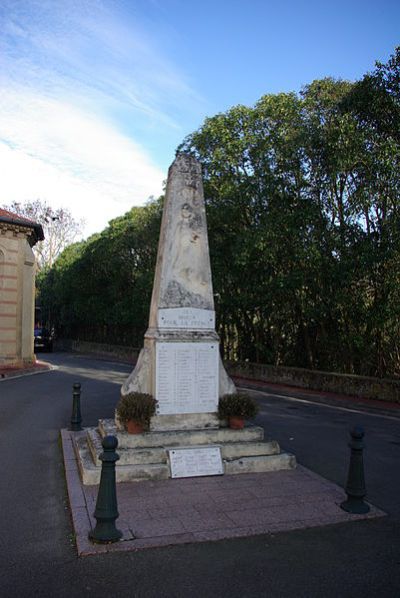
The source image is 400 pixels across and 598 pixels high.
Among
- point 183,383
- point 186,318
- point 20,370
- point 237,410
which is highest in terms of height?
point 186,318

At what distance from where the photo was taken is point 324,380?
684 inches

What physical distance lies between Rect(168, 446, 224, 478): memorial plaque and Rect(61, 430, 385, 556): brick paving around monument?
0.31 feet

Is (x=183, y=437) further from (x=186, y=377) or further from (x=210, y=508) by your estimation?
(x=210, y=508)

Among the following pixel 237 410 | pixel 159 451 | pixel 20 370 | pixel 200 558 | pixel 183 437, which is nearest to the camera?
pixel 200 558

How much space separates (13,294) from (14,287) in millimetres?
364

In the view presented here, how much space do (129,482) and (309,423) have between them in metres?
6.26

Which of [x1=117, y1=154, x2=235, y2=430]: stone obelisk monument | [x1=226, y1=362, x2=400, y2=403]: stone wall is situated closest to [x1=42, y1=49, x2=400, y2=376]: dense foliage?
[x1=226, y1=362, x2=400, y2=403]: stone wall

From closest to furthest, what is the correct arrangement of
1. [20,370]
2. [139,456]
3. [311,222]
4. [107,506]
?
[107,506]
[139,456]
[311,222]
[20,370]

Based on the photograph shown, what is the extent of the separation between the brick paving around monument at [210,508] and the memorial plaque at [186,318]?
237 cm

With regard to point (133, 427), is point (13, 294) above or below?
above

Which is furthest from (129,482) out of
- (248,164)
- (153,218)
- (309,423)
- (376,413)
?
(153,218)

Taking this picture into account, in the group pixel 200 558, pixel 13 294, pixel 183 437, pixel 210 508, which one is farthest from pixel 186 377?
pixel 13 294

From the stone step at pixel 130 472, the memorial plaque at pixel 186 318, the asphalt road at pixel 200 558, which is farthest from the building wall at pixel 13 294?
the stone step at pixel 130 472

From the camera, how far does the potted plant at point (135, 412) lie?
23.4 feet
